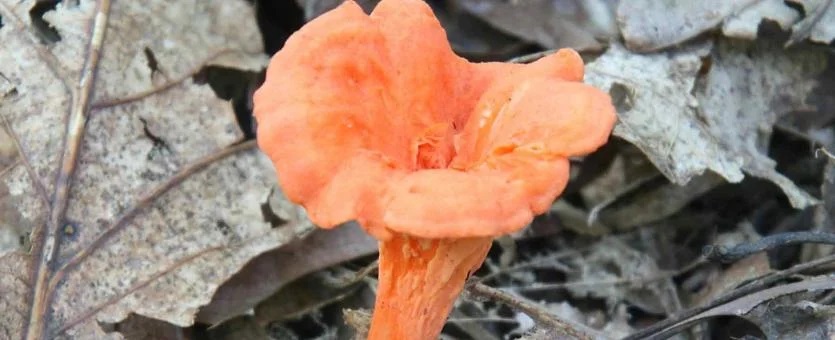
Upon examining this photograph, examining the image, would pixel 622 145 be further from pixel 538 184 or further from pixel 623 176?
pixel 538 184

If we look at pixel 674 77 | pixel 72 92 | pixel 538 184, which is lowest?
pixel 674 77

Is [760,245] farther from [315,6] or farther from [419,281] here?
[315,6]

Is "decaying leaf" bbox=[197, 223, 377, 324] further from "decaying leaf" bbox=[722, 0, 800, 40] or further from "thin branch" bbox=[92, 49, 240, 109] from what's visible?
"decaying leaf" bbox=[722, 0, 800, 40]

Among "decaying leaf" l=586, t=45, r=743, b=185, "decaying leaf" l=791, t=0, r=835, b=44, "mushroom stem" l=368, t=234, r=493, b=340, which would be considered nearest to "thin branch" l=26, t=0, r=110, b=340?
"mushroom stem" l=368, t=234, r=493, b=340

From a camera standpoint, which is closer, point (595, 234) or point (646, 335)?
point (646, 335)

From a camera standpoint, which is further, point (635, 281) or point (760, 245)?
point (635, 281)

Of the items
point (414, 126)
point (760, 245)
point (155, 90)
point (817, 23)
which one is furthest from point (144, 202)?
point (817, 23)

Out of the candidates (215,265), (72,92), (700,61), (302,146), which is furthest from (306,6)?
(302,146)
